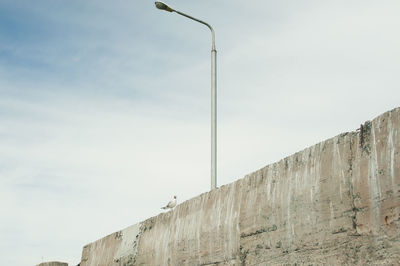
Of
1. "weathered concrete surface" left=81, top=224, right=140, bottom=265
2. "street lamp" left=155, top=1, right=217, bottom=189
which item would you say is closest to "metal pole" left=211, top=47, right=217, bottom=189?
"street lamp" left=155, top=1, right=217, bottom=189

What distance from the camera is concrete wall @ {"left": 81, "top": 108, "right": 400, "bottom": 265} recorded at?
3.85 metres

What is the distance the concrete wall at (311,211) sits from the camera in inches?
152

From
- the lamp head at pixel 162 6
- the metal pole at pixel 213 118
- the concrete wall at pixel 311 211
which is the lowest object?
the concrete wall at pixel 311 211

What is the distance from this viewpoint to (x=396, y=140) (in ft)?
12.5

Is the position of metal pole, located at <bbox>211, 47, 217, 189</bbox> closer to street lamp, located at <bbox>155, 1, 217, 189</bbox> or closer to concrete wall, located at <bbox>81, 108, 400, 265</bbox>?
street lamp, located at <bbox>155, 1, 217, 189</bbox>

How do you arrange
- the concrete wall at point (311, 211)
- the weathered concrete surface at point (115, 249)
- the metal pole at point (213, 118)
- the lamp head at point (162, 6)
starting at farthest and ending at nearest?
1. the lamp head at point (162, 6)
2. the metal pole at point (213, 118)
3. the weathered concrete surface at point (115, 249)
4. the concrete wall at point (311, 211)

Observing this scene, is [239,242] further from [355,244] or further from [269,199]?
[355,244]

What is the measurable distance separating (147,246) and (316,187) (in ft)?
9.87

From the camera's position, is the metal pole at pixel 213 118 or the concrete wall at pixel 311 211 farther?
the metal pole at pixel 213 118

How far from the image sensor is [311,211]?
14.5 ft

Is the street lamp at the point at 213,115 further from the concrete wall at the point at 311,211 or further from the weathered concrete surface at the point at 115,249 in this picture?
the concrete wall at the point at 311,211

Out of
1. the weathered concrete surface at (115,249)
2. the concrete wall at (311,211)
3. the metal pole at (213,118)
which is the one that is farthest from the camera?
the metal pole at (213,118)

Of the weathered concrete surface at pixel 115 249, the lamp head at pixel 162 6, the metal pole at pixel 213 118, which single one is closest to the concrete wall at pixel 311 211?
the weathered concrete surface at pixel 115 249

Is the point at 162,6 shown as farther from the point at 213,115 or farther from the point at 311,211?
the point at 311,211
